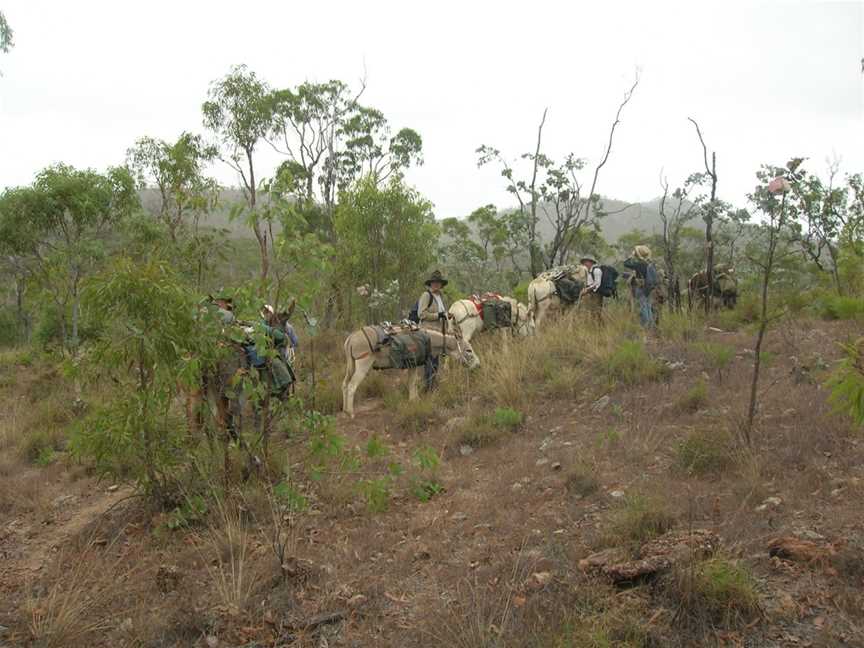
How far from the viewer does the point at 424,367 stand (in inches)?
372

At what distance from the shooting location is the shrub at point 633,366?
790cm

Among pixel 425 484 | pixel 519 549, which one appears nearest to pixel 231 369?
pixel 425 484

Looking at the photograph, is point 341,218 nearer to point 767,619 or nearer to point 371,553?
A: point 371,553

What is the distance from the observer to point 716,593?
333cm

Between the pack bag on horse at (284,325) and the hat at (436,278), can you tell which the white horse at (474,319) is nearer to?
the hat at (436,278)

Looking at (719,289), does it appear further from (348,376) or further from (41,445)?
(41,445)

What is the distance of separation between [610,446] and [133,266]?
420 cm

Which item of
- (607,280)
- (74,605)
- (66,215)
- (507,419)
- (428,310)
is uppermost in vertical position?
(66,215)

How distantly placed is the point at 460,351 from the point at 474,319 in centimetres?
146

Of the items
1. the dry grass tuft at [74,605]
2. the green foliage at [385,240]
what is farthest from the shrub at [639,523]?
the green foliage at [385,240]

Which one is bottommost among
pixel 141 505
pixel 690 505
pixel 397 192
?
pixel 141 505

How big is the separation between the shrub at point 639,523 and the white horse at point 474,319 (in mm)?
5801

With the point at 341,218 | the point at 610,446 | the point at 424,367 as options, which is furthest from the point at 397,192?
the point at 610,446

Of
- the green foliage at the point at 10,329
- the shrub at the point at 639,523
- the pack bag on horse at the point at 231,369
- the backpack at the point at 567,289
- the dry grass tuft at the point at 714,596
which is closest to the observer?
the dry grass tuft at the point at 714,596
